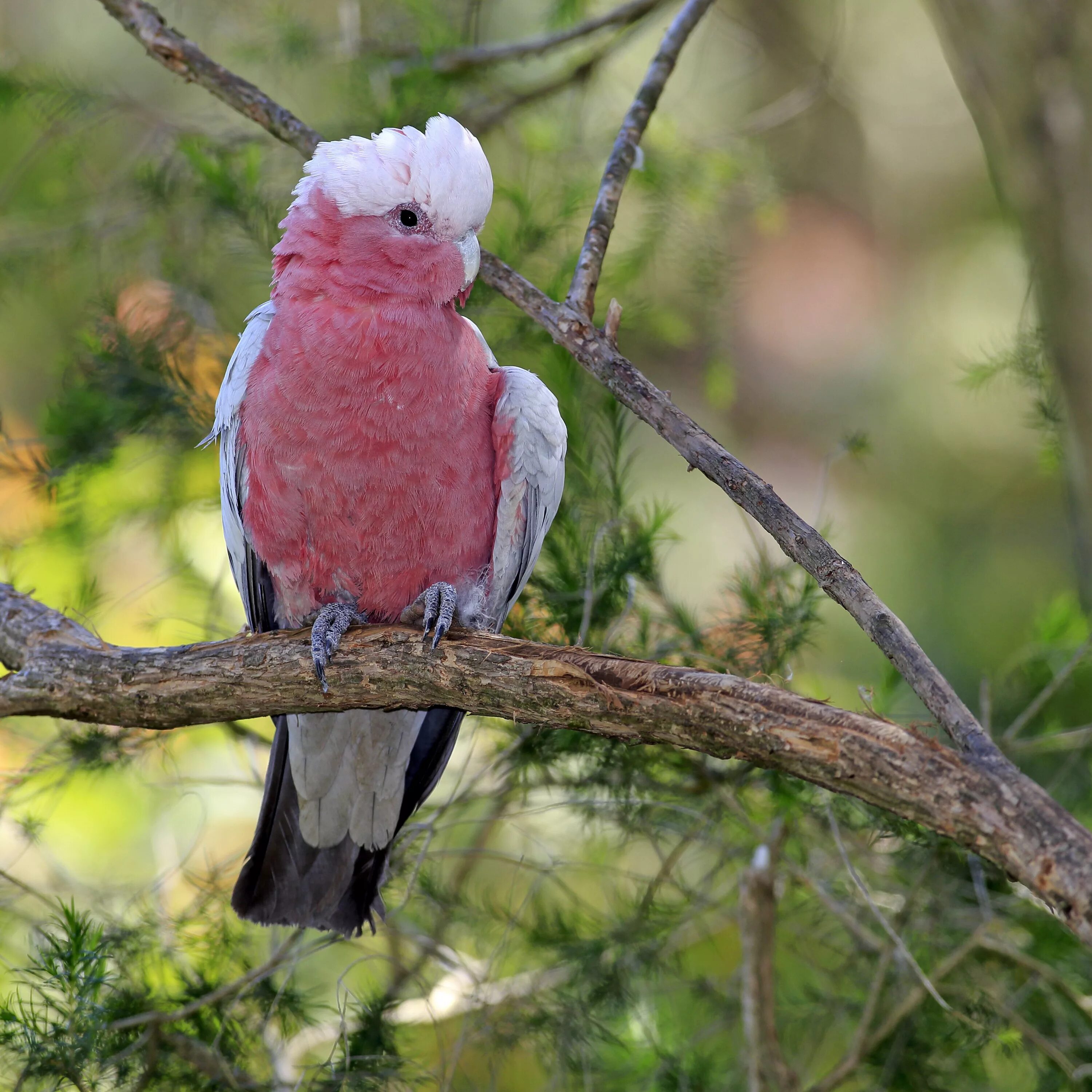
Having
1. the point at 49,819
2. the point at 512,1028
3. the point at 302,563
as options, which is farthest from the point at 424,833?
the point at 49,819

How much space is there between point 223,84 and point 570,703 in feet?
6.55

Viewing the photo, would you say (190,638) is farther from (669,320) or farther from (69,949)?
(669,320)

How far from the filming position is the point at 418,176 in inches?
96.1

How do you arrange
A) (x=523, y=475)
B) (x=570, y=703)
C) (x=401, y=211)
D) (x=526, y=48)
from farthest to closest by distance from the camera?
(x=526, y=48) < (x=523, y=475) < (x=401, y=211) < (x=570, y=703)

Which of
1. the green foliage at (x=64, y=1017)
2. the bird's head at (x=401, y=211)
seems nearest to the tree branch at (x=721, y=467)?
the bird's head at (x=401, y=211)

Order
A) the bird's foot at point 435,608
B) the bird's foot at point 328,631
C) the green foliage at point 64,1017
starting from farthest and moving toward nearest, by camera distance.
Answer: the bird's foot at point 435,608 < the bird's foot at point 328,631 < the green foliage at point 64,1017

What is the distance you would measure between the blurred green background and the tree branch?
360mm

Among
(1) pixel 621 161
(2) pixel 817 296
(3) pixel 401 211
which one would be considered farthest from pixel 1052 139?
(2) pixel 817 296

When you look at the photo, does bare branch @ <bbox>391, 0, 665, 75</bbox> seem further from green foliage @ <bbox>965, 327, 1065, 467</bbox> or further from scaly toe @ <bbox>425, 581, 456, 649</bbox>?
scaly toe @ <bbox>425, 581, 456, 649</bbox>

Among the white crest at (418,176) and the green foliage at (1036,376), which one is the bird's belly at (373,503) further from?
the green foliage at (1036,376)

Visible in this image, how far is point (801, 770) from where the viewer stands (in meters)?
1.67

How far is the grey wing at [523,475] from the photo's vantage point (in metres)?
2.69

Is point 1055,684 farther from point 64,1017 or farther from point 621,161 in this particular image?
point 64,1017

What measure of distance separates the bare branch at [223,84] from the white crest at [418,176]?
363 mm
